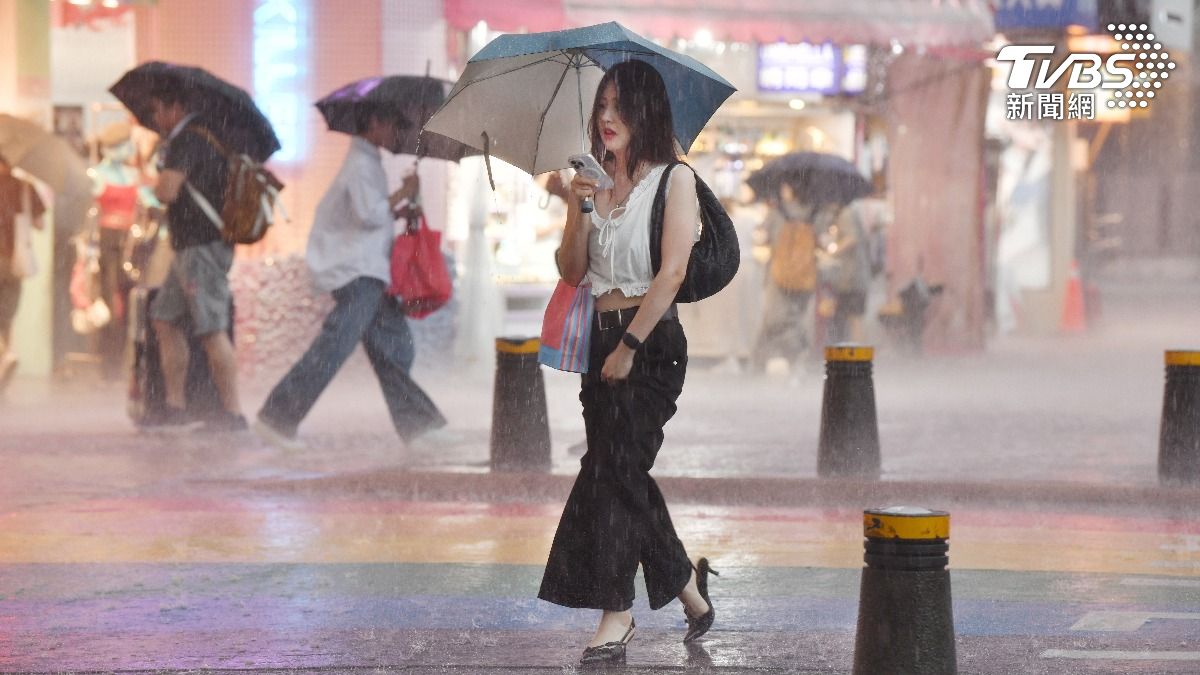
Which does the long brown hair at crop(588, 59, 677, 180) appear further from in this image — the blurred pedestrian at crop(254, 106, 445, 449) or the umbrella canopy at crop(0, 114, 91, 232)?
the umbrella canopy at crop(0, 114, 91, 232)

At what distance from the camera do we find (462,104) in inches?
255

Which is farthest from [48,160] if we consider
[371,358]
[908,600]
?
[908,600]

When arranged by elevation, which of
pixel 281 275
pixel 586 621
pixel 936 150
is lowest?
pixel 586 621

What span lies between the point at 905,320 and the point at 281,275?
311 inches

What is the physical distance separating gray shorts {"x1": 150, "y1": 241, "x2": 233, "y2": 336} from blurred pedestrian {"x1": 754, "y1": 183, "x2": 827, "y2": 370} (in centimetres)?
Result: 673

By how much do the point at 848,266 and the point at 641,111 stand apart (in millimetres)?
12938

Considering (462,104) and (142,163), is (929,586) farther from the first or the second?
(142,163)

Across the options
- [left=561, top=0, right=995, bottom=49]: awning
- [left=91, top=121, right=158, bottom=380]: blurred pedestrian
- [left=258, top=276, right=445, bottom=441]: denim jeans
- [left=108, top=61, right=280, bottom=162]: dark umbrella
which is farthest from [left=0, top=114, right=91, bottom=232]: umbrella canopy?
[left=258, top=276, right=445, bottom=441]: denim jeans

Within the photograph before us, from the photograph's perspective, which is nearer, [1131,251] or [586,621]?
[586,621]

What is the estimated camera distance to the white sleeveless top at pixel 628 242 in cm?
583

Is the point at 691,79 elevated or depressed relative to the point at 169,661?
elevated

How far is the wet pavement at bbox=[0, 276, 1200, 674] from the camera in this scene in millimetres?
6098

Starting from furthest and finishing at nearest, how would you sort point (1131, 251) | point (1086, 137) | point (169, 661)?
point (1131, 251)
point (1086, 137)
point (169, 661)

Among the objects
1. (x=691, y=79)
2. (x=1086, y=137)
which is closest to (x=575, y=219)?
(x=691, y=79)
